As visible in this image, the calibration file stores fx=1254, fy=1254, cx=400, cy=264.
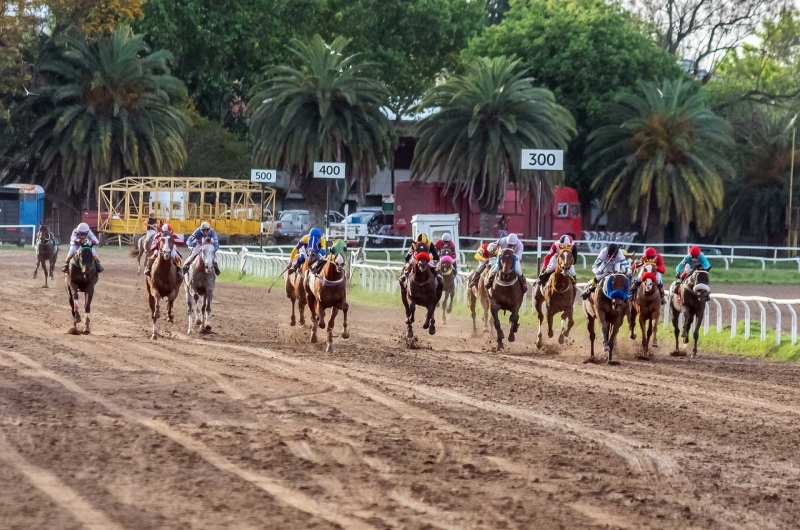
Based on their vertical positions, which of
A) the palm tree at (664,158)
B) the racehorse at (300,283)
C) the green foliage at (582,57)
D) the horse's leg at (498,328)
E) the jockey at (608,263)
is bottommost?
the horse's leg at (498,328)

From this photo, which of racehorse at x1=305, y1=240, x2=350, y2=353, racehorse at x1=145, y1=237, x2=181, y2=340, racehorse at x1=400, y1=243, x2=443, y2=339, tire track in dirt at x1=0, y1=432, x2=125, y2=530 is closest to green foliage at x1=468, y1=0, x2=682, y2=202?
racehorse at x1=400, y1=243, x2=443, y2=339

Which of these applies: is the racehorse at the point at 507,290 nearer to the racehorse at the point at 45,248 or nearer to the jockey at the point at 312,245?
the jockey at the point at 312,245

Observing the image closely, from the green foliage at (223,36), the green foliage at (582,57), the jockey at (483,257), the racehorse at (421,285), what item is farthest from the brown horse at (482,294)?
the green foliage at (223,36)

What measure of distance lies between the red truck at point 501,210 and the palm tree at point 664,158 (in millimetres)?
1537

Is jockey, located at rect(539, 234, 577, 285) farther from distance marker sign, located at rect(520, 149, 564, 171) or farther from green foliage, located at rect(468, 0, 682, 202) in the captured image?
green foliage, located at rect(468, 0, 682, 202)

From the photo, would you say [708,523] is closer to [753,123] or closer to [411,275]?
[411,275]

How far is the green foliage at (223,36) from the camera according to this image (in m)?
59.9

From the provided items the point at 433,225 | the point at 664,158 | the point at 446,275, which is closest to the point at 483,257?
the point at 446,275

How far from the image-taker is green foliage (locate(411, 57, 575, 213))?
4631 cm

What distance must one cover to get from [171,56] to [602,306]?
42280 mm

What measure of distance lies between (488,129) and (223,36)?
61.9ft

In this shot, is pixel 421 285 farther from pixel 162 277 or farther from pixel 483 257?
pixel 162 277

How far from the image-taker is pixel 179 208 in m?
51.6

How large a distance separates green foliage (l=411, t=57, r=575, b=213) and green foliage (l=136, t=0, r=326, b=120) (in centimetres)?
1565
